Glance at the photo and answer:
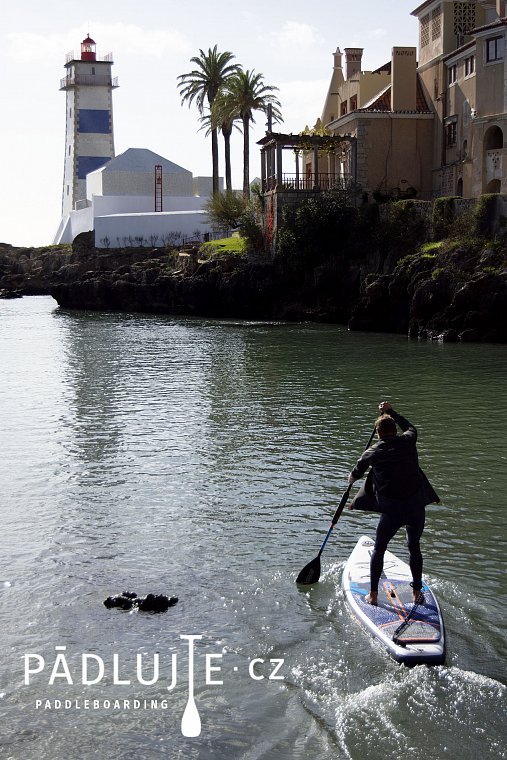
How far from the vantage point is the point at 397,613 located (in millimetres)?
11023

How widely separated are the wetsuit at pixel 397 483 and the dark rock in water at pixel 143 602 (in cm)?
296

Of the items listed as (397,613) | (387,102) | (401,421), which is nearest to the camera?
(397,613)

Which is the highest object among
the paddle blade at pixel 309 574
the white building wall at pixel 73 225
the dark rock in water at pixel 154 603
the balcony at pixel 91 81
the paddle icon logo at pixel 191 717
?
the balcony at pixel 91 81

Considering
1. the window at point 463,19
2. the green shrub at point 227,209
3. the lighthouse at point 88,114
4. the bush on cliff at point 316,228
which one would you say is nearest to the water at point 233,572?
the bush on cliff at point 316,228

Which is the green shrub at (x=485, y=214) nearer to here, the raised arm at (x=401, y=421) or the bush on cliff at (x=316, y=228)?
the bush on cliff at (x=316, y=228)

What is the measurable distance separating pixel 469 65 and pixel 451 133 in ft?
15.0

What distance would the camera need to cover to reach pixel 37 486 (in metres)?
18.2

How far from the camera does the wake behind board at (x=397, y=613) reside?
1019cm

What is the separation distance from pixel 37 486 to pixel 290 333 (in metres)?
35.0

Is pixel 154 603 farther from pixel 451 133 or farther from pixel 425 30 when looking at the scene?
pixel 425 30

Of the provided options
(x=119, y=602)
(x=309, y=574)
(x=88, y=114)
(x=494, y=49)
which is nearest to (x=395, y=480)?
(x=309, y=574)

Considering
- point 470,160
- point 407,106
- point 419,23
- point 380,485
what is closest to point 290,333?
point 470,160

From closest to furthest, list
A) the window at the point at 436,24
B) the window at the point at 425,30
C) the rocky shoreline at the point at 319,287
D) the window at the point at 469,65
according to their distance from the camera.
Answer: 1. the rocky shoreline at the point at 319,287
2. the window at the point at 469,65
3. the window at the point at 436,24
4. the window at the point at 425,30

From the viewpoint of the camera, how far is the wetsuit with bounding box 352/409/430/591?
1073cm
